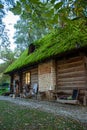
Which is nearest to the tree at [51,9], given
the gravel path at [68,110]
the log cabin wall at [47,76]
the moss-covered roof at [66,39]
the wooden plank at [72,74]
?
the moss-covered roof at [66,39]

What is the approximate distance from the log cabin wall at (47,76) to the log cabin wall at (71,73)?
0.48m

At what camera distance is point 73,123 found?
787 centimetres

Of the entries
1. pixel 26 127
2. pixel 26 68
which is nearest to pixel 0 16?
pixel 26 127

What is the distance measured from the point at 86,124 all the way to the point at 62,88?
9.08 meters

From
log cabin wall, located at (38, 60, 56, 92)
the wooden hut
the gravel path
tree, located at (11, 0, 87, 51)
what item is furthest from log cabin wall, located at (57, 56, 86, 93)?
tree, located at (11, 0, 87, 51)

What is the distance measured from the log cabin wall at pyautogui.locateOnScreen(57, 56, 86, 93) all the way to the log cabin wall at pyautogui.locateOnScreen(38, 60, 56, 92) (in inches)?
18.7

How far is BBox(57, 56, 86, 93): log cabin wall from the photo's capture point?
581 inches

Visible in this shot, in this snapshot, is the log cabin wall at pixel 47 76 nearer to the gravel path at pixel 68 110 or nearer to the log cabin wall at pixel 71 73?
the log cabin wall at pixel 71 73

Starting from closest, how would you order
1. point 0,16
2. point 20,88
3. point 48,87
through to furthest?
Result: point 0,16, point 48,87, point 20,88

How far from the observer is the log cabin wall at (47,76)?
703 inches

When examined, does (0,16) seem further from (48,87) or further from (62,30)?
(48,87)

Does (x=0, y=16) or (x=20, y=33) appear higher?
(x=20, y=33)

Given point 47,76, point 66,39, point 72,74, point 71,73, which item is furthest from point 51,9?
point 47,76

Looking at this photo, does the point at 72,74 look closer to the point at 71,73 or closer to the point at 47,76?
the point at 71,73
